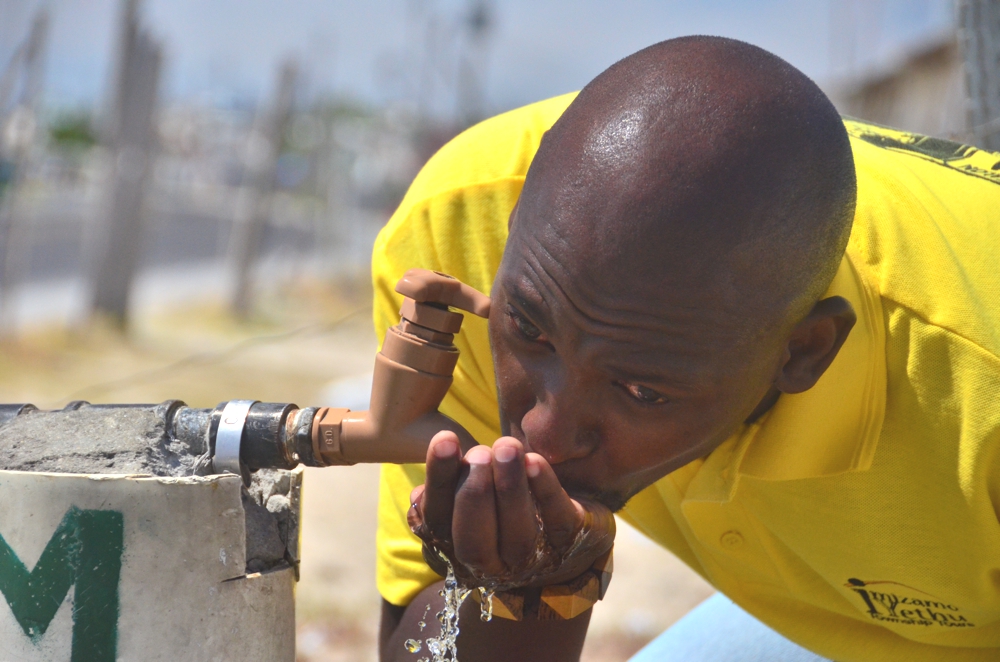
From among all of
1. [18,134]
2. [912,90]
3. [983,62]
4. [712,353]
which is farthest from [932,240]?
[912,90]

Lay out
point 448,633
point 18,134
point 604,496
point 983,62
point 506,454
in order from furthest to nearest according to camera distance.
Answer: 1. point 18,134
2. point 983,62
3. point 448,633
4. point 604,496
5. point 506,454

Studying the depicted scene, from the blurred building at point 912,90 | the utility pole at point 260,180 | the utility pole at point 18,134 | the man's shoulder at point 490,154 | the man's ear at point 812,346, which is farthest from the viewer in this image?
the blurred building at point 912,90

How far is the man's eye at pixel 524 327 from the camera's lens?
1.23m

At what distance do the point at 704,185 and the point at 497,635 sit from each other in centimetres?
74

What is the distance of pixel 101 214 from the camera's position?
759 centimetres

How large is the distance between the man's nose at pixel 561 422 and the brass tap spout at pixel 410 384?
17 cm

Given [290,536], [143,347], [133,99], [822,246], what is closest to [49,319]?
[143,347]

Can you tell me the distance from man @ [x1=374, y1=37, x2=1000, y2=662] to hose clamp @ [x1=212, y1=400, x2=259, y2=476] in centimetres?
31

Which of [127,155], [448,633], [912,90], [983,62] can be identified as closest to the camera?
[448,633]

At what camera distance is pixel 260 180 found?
29.5 ft

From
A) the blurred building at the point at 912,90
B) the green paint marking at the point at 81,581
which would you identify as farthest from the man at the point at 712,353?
the blurred building at the point at 912,90

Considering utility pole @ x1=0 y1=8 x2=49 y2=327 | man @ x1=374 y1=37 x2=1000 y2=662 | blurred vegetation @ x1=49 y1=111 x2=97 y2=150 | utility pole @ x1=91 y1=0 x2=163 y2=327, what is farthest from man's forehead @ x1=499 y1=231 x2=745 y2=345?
blurred vegetation @ x1=49 y1=111 x2=97 y2=150

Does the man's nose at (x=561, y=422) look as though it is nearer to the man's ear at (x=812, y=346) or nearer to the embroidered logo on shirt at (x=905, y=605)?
the man's ear at (x=812, y=346)

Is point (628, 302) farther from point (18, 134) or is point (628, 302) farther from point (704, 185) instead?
point (18, 134)
